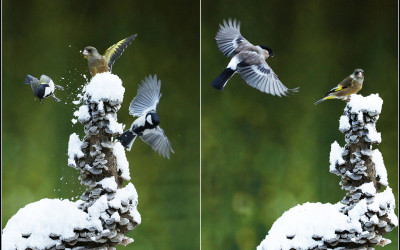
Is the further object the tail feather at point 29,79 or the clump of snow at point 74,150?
the tail feather at point 29,79

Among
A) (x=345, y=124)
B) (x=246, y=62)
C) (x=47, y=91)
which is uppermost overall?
(x=246, y=62)

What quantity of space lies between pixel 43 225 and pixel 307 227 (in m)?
0.88

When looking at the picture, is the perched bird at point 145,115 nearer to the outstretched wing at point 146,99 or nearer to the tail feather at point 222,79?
the outstretched wing at point 146,99

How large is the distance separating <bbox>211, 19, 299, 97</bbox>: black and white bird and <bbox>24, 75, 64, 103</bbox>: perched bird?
2.04 ft

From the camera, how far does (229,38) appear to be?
2.75 meters

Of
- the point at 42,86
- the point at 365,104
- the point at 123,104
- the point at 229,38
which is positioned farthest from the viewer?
the point at 123,104

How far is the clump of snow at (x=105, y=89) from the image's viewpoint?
90.6 inches

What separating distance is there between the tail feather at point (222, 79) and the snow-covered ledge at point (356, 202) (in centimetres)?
48

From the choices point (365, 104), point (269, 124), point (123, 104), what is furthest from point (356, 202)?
point (123, 104)

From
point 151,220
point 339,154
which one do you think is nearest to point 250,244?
point 151,220

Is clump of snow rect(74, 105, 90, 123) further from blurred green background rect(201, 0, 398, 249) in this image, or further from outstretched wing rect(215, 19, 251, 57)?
blurred green background rect(201, 0, 398, 249)

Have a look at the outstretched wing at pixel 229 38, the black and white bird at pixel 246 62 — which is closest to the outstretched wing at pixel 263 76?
the black and white bird at pixel 246 62

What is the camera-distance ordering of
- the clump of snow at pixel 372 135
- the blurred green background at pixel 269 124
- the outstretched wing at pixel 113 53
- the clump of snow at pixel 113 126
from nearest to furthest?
the clump of snow at pixel 113 126, the clump of snow at pixel 372 135, the outstretched wing at pixel 113 53, the blurred green background at pixel 269 124

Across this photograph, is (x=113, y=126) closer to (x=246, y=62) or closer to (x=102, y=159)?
(x=102, y=159)
